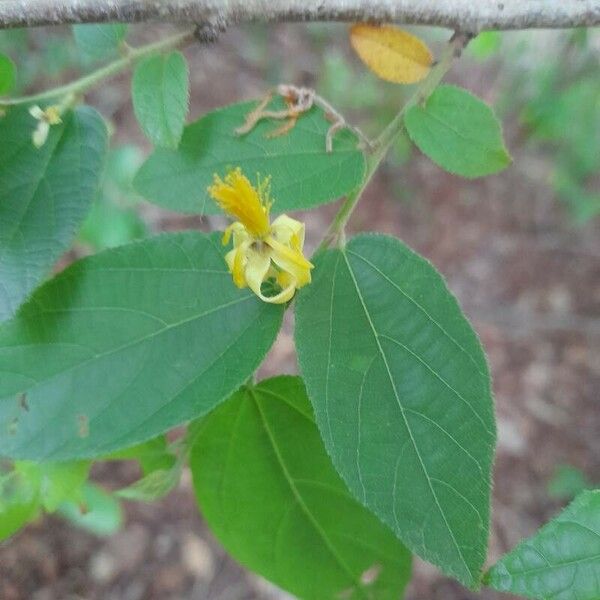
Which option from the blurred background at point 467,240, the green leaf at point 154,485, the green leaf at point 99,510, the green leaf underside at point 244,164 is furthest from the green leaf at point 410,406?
the blurred background at point 467,240

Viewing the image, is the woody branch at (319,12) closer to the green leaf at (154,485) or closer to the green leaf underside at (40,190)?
the green leaf underside at (40,190)

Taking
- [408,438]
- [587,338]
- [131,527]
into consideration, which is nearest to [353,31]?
[408,438]

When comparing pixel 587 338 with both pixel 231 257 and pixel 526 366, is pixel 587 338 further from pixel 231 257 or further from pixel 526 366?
pixel 231 257

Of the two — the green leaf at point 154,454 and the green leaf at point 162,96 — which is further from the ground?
the green leaf at point 162,96

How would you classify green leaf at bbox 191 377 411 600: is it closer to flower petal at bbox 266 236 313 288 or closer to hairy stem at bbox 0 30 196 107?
flower petal at bbox 266 236 313 288

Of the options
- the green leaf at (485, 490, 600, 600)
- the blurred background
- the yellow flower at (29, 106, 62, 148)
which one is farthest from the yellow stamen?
the blurred background

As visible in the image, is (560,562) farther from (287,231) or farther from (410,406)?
(287,231)
